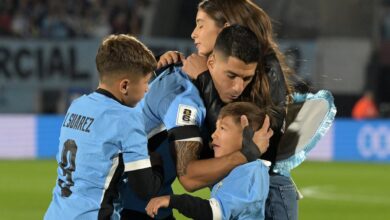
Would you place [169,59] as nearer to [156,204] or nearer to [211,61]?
[211,61]

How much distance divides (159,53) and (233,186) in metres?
14.6

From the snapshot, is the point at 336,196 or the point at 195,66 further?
the point at 336,196

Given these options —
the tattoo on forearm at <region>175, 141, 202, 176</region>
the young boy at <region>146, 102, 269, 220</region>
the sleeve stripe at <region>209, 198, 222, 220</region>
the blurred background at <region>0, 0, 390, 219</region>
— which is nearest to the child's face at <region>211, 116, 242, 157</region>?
the young boy at <region>146, 102, 269, 220</region>

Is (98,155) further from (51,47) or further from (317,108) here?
(51,47)

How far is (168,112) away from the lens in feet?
14.9

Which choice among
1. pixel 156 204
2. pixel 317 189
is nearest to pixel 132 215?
pixel 156 204

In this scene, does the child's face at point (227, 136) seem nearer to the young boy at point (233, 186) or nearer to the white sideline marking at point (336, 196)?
the young boy at point (233, 186)

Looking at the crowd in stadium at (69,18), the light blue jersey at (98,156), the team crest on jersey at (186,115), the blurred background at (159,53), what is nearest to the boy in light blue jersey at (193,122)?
the team crest on jersey at (186,115)

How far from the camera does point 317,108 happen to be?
497cm

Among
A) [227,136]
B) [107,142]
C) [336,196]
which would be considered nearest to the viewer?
[107,142]

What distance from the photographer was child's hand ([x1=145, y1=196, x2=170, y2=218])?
4305mm

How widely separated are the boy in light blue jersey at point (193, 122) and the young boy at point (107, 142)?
8.0 inches

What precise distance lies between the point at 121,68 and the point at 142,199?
61cm

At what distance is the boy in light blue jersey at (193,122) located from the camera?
4434mm
